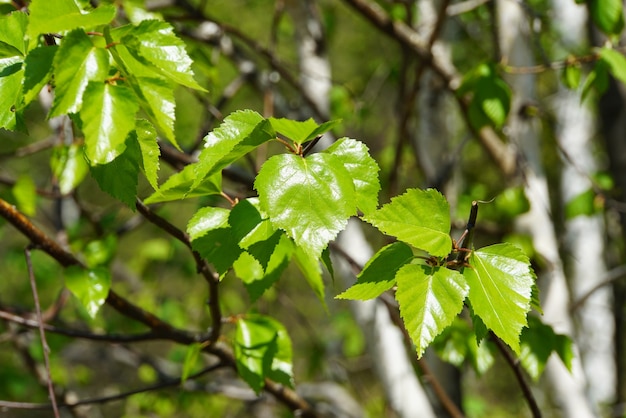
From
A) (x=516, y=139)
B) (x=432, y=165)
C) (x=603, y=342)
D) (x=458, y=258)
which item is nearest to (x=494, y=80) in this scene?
(x=516, y=139)

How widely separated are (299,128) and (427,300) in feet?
0.82

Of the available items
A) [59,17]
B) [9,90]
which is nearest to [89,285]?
[9,90]

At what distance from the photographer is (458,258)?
75 centimetres

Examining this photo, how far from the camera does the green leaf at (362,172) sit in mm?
703

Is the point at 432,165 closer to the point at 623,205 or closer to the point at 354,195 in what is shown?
the point at 623,205

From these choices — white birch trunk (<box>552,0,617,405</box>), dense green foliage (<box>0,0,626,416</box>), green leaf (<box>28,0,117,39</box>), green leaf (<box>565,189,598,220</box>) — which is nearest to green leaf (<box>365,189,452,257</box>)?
dense green foliage (<box>0,0,626,416</box>)

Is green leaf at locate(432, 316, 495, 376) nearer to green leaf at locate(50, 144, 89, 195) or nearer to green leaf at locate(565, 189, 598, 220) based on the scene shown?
green leaf at locate(50, 144, 89, 195)

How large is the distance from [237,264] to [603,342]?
9.69 ft

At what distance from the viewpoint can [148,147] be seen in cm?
67

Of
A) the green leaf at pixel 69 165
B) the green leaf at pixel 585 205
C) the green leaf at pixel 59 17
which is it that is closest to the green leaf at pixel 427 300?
the green leaf at pixel 59 17

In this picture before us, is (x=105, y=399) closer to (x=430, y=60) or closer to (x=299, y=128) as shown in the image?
(x=299, y=128)

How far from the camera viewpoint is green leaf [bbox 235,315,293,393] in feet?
3.27

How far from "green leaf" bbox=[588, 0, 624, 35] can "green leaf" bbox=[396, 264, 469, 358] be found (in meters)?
0.96

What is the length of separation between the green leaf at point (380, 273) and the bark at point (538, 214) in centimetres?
95
